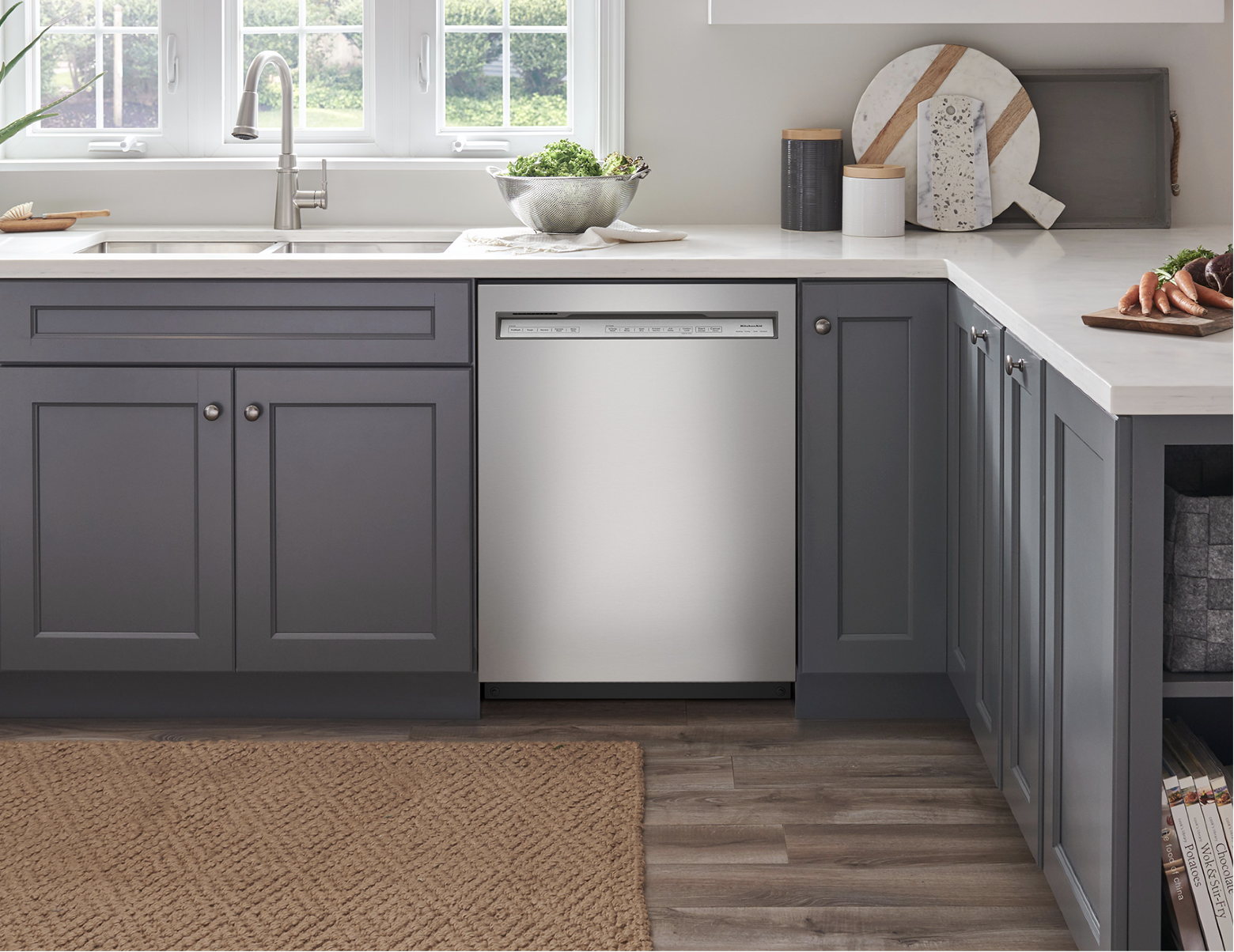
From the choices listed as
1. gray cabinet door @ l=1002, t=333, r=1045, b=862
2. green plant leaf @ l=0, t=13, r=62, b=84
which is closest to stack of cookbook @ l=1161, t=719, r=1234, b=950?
gray cabinet door @ l=1002, t=333, r=1045, b=862

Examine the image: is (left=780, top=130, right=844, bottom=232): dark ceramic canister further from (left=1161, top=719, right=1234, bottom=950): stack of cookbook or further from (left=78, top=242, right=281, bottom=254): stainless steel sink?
(left=1161, top=719, right=1234, bottom=950): stack of cookbook

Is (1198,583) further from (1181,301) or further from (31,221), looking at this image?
(31,221)

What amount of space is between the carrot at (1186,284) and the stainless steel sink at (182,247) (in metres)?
2.02

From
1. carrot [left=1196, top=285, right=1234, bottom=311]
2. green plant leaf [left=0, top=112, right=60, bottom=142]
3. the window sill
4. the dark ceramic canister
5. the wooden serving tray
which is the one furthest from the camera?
the window sill

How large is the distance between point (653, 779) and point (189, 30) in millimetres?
2126

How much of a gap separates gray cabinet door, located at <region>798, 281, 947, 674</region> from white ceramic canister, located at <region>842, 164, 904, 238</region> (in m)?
0.40

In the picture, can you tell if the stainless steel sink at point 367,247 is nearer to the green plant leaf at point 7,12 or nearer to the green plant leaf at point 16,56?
the green plant leaf at point 16,56

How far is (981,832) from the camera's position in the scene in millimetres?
2123

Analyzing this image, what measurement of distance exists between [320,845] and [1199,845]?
1.33 m

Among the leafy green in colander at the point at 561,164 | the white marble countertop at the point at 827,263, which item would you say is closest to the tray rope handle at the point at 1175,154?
the white marble countertop at the point at 827,263

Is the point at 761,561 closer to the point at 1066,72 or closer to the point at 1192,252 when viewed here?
the point at 1192,252

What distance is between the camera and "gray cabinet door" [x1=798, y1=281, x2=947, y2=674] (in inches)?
95.2

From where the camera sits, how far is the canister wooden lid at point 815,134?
2902 millimetres

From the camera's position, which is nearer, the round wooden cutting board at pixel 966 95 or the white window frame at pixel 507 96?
the round wooden cutting board at pixel 966 95
